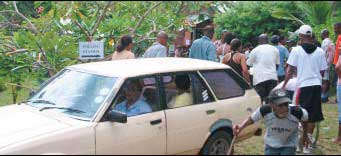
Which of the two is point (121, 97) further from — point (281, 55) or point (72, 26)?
point (281, 55)

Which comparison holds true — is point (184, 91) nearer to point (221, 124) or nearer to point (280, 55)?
point (221, 124)

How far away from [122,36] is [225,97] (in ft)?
8.80

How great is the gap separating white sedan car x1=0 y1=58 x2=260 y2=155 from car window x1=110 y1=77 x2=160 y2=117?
11mm

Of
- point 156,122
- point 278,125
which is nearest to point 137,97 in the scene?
point 156,122

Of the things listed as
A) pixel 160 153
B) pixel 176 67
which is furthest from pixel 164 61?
pixel 160 153

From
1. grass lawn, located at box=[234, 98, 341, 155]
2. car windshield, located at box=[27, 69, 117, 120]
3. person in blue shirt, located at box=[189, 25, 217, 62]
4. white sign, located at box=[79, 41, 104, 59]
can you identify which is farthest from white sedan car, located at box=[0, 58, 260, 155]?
person in blue shirt, located at box=[189, 25, 217, 62]

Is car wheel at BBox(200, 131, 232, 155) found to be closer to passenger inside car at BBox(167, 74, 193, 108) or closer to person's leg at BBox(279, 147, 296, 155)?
passenger inside car at BBox(167, 74, 193, 108)

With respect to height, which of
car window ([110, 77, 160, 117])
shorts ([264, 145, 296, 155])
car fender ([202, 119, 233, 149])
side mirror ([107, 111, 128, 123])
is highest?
car window ([110, 77, 160, 117])

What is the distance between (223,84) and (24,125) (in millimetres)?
2542

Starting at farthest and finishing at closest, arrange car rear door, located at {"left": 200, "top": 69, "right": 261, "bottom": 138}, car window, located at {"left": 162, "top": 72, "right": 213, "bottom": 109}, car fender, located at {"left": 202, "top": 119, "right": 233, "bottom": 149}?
car rear door, located at {"left": 200, "top": 69, "right": 261, "bottom": 138} < car fender, located at {"left": 202, "top": 119, "right": 233, "bottom": 149} < car window, located at {"left": 162, "top": 72, "right": 213, "bottom": 109}

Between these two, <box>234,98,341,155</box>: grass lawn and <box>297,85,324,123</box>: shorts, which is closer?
<box>297,85,324,123</box>: shorts

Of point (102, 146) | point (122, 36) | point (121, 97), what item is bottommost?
point (102, 146)

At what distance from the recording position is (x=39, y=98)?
6.02m

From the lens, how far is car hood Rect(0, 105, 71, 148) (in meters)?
4.93
